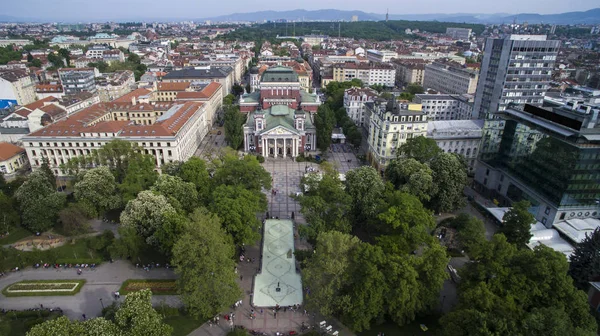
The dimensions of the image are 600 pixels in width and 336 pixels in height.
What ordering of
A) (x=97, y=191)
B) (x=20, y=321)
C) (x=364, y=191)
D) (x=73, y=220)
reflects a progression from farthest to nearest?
(x=97, y=191), (x=364, y=191), (x=73, y=220), (x=20, y=321)

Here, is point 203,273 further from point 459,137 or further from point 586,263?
point 459,137

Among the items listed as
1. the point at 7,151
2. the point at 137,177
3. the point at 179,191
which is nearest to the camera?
the point at 179,191

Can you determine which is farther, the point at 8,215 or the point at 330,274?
the point at 8,215

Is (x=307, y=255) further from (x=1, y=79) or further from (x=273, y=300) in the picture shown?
(x=1, y=79)

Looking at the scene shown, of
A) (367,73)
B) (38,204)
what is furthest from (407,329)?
(367,73)

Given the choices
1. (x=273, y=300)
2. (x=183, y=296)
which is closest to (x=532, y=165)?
(x=273, y=300)

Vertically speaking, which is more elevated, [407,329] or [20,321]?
[20,321]

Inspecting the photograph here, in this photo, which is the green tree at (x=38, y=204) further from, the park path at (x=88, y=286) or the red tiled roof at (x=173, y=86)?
the red tiled roof at (x=173, y=86)

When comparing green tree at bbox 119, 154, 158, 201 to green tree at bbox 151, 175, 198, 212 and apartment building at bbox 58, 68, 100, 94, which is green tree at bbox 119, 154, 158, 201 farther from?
apartment building at bbox 58, 68, 100, 94
